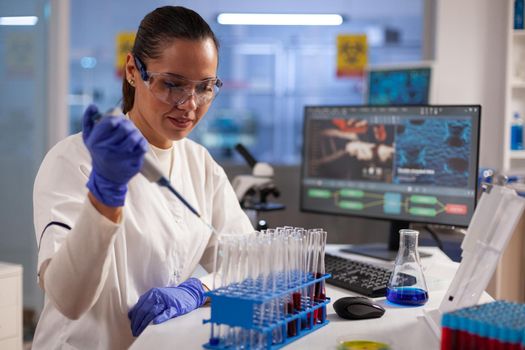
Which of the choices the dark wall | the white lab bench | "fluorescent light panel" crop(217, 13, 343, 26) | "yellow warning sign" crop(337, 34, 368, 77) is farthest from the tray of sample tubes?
"fluorescent light panel" crop(217, 13, 343, 26)

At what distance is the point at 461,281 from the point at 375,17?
17.5 ft

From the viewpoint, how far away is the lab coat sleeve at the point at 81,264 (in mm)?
1222

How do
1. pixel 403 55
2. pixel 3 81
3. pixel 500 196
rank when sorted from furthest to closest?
pixel 403 55, pixel 3 81, pixel 500 196

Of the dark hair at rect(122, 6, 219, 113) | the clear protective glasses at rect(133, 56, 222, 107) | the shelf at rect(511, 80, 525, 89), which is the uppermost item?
the shelf at rect(511, 80, 525, 89)

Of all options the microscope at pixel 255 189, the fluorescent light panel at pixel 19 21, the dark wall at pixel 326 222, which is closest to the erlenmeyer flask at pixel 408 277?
the microscope at pixel 255 189

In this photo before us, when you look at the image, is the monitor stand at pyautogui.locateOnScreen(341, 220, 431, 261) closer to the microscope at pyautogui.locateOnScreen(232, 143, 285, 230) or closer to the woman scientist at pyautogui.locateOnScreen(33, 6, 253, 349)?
the microscope at pyautogui.locateOnScreen(232, 143, 285, 230)

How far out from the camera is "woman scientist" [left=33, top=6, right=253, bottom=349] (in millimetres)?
1235

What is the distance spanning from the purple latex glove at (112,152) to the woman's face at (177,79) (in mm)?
369

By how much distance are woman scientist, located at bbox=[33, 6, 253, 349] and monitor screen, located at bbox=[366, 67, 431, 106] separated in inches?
82.5

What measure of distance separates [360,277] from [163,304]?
623mm

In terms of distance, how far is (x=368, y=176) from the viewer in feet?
7.72

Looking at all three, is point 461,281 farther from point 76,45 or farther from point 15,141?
point 76,45

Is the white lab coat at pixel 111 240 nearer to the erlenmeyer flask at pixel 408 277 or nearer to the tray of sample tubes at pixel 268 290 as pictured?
the tray of sample tubes at pixel 268 290

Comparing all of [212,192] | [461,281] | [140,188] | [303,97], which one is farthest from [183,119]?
[303,97]
